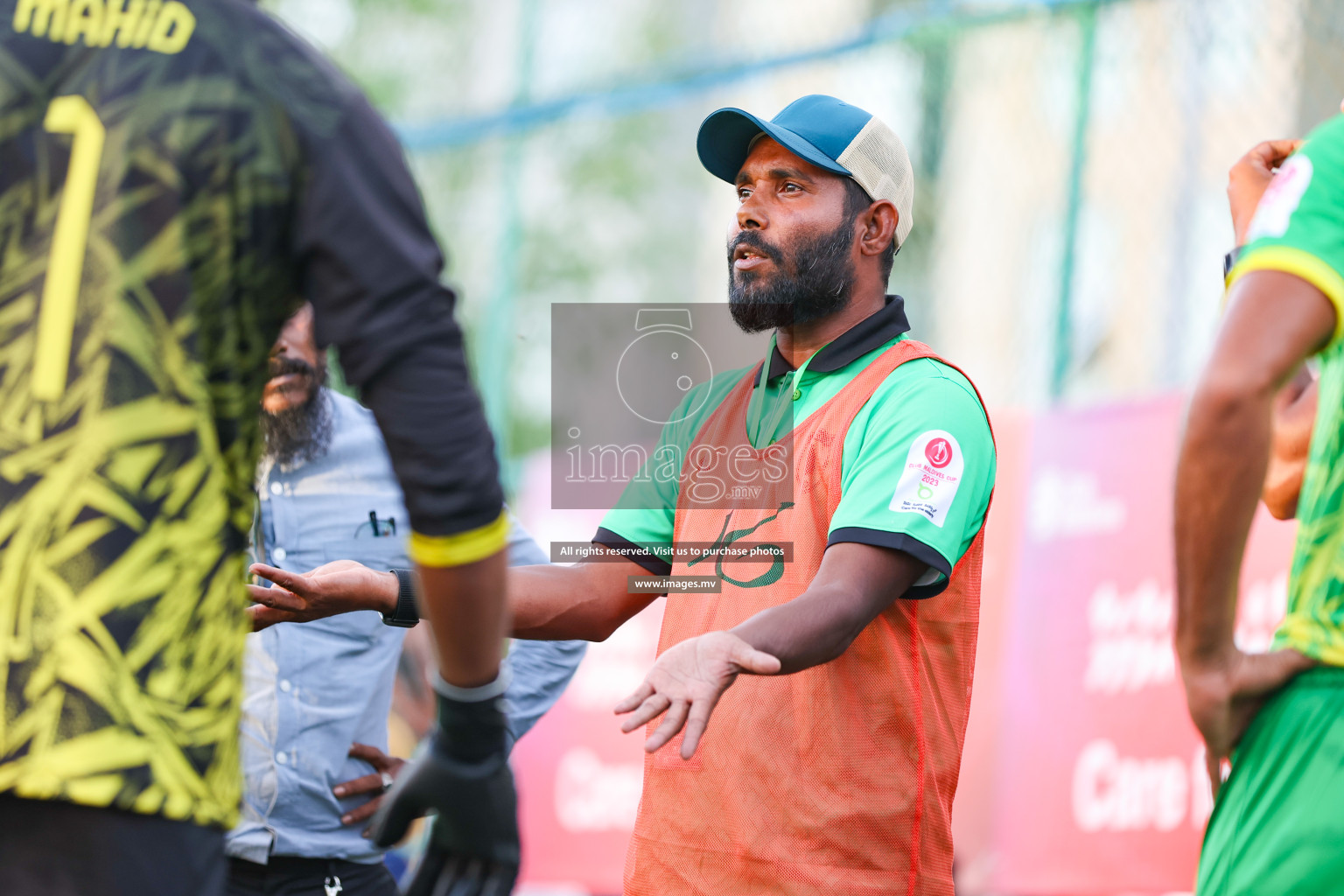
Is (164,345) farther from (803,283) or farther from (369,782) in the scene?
(369,782)

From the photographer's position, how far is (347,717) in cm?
367

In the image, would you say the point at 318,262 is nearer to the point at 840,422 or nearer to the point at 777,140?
the point at 840,422

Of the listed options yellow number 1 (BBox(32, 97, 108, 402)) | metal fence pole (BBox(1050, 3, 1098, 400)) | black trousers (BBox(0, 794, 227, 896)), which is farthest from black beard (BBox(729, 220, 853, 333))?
metal fence pole (BBox(1050, 3, 1098, 400))

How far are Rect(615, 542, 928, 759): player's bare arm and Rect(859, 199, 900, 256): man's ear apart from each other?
90cm

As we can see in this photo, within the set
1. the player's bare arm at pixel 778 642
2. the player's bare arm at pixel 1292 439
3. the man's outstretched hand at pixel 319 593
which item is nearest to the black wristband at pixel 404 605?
the man's outstretched hand at pixel 319 593

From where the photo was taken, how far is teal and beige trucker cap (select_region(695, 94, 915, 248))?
323 centimetres

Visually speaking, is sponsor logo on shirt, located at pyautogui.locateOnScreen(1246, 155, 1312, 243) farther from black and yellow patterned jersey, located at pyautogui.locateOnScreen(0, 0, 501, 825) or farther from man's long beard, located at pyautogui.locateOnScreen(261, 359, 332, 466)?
man's long beard, located at pyautogui.locateOnScreen(261, 359, 332, 466)

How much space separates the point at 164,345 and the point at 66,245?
170 mm

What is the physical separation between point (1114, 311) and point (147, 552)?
6.85 meters

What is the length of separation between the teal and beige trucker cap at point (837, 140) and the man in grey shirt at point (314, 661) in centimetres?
119

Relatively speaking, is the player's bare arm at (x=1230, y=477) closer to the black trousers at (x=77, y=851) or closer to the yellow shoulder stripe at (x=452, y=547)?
the yellow shoulder stripe at (x=452, y=547)

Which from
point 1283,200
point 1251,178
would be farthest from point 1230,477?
point 1251,178

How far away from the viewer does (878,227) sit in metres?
3.32

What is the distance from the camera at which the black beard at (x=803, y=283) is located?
3213 mm
